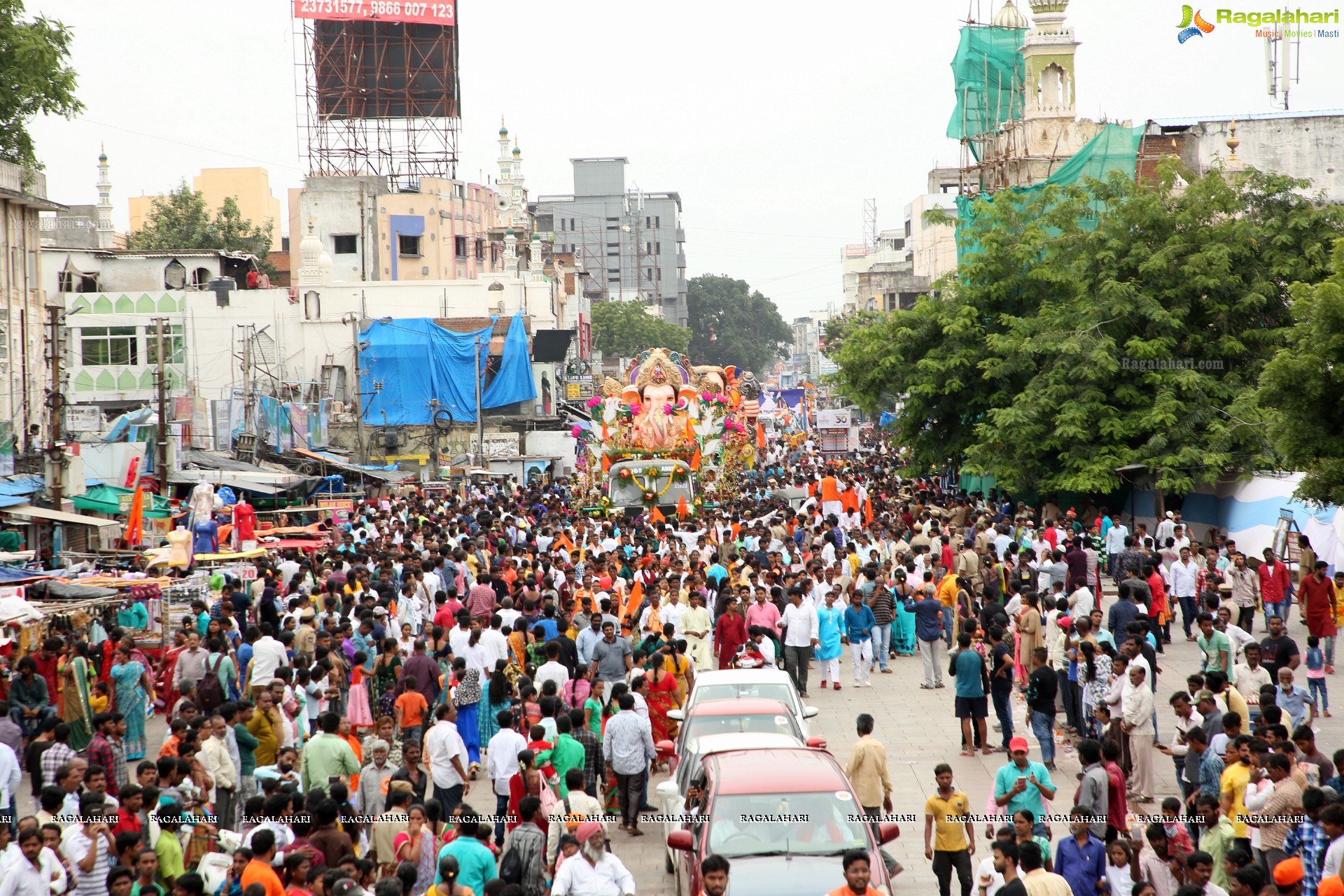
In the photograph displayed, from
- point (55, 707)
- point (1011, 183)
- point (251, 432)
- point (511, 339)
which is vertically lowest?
point (55, 707)

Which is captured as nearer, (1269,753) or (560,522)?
(1269,753)

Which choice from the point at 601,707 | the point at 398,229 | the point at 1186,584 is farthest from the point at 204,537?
the point at 398,229

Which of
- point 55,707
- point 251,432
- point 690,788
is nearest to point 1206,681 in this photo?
point 690,788

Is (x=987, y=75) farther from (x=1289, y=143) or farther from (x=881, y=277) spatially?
(x=881, y=277)

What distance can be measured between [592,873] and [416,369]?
3936 centimetres

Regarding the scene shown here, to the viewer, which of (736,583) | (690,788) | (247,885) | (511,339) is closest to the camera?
(247,885)

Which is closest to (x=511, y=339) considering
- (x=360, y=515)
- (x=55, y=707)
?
(x=360, y=515)

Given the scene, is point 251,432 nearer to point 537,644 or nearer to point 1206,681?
point 537,644

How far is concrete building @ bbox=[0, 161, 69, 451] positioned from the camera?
2634 cm

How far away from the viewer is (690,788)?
8617 millimetres

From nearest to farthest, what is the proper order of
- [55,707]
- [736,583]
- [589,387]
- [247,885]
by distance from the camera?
[247,885] < [55,707] < [736,583] < [589,387]

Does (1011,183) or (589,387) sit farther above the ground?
(1011,183)

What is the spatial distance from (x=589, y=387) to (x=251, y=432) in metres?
28.5

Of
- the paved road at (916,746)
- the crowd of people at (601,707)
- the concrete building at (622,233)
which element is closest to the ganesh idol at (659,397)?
the crowd of people at (601,707)
